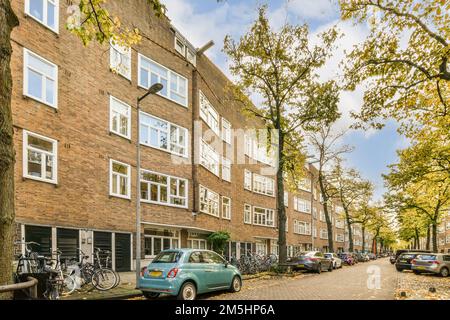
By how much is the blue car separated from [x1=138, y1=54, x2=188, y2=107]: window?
38.3ft

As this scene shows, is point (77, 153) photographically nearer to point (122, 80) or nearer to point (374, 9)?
point (122, 80)

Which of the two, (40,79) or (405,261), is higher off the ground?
(40,79)

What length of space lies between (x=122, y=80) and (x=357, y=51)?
1111 cm

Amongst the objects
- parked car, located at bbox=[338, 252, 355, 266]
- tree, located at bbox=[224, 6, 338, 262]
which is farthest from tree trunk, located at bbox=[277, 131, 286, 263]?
parked car, located at bbox=[338, 252, 355, 266]

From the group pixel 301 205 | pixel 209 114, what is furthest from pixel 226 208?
pixel 301 205

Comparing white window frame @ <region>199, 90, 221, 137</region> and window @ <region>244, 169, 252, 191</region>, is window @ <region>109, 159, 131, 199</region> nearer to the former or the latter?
white window frame @ <region>199, 90, 221, 137</region>

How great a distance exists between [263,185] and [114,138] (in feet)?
80.2

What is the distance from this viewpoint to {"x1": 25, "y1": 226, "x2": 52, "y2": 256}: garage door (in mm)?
13484

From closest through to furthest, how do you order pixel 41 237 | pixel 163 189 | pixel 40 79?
pixel 41 237
pixel 40 79
pixel 163 189

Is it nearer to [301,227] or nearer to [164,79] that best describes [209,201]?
[164,79]

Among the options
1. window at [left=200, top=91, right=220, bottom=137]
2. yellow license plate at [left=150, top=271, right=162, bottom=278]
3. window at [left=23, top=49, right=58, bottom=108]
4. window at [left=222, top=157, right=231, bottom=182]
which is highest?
window at [left=200, top=91, right=220, bottom=137]

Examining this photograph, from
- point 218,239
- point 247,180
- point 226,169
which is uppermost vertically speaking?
point 226,169

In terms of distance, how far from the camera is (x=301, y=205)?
2079 inches

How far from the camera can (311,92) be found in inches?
953
